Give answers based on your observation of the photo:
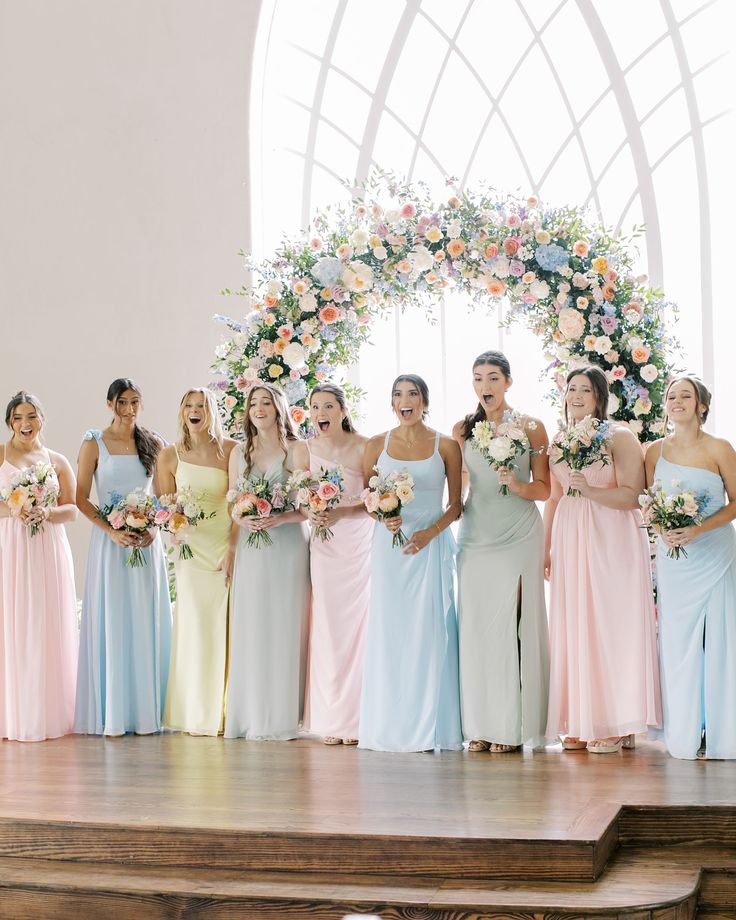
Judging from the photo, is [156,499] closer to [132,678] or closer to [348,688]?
[132,678]

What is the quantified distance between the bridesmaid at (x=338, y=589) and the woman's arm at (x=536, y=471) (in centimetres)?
94

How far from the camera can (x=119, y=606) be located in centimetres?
660

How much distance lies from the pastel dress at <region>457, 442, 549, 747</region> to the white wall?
4.24m

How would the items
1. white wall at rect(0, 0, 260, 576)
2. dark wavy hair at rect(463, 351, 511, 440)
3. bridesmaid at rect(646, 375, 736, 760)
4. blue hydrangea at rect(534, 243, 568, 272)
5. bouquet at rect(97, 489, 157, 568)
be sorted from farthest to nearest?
white wall at rect(0, 0, 260, 576)
blue hydrangea at rect(534, 243, 568, 272)
bouquet at rect(97, 489, 157, 568)
dark wavy hair at rect(463, 351, 511, 440)
bridesmaid at rect(646, 375, 736, 760)

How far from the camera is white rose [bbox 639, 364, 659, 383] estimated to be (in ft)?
21.2

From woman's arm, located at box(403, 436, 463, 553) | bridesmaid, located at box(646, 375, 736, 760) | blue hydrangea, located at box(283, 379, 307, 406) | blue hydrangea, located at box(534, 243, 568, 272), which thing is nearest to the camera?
bridesmaid, located at box(646, 375, 736, 760)

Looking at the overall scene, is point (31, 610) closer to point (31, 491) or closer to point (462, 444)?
point (31, 491)

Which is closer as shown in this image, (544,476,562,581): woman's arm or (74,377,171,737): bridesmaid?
(544,476,562,581): woman's arm

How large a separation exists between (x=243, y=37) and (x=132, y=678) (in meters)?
5.79

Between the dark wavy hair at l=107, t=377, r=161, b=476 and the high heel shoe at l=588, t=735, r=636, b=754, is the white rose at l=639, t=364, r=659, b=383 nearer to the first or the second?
the high heel shoe at l=588, t=735, r=636, b=754

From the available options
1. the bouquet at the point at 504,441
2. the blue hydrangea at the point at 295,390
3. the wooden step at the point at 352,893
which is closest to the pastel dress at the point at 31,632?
the blue hydrangea at the point at 295,390

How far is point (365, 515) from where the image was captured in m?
6.40

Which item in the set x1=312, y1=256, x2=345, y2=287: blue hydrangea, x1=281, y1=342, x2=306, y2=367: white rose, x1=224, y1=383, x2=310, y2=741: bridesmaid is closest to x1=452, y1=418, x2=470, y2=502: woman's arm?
x1=224, y1=383, x2=310, y2=741: bridesmaid

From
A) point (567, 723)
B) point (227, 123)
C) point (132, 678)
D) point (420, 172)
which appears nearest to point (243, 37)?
point (227, 123)
